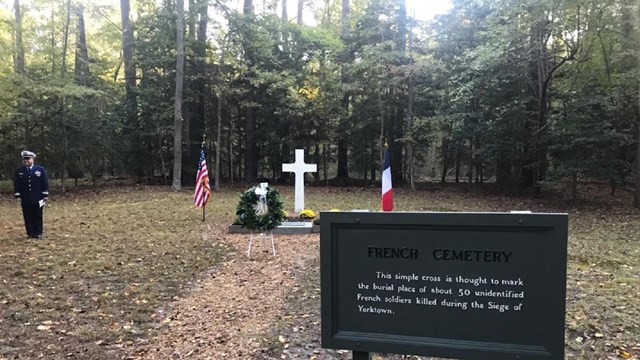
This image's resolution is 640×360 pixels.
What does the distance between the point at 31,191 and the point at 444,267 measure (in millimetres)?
9150

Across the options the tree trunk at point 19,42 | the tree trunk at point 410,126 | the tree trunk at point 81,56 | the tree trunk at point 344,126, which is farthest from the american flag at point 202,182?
the tree trunk at point 344,126

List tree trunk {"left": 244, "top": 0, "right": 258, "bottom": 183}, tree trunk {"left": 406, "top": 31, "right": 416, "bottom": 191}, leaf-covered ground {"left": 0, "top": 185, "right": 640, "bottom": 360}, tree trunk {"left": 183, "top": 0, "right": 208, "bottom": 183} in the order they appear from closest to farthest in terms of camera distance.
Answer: leaf-covered ground {"left": 0, "top": 185, "right": 640, "bottom": 360}
tree trunk {"left": 406, "top": 31, "right": 416, "bottom": 191}
tree trunk {"left": 183, "top": 0, "right": 208, "bottom": 183}
tree trunk {"left": 244, "top": 0, "right": 258, "bottom": 183}

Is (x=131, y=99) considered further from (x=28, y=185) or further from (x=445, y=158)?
(x=445, y=158)

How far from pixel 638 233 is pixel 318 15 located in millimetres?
26607

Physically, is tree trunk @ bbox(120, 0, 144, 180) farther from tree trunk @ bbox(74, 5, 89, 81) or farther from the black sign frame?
the black sign frame

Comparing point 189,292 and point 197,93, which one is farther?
point 197,93

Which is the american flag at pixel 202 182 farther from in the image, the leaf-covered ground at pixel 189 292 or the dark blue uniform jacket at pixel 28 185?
the dark blue uniform jacket at pixel 28 185

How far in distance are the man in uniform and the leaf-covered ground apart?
1.13ft

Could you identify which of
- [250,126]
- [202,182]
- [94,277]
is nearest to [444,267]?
[94,277]

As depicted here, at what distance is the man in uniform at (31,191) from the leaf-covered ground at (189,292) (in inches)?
13.6

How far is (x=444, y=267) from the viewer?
8.36ft

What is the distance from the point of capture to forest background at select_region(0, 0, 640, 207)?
47.5 ft

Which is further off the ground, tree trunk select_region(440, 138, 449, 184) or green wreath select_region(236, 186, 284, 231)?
tree trunk select_region(440, 138, 449, 184)

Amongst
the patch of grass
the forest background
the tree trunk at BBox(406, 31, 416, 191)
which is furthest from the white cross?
the tree trunk at BBox(406, 31, 416, 191)
